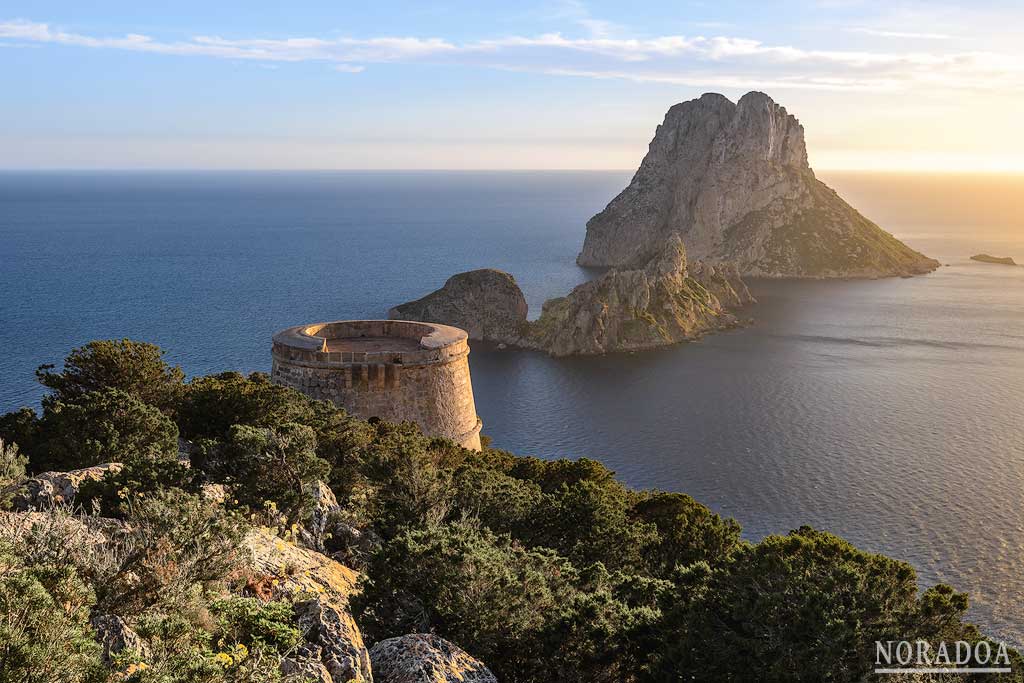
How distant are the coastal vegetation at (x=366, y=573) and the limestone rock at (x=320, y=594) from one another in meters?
0.10

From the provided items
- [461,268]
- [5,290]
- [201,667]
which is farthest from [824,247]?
[201,667]

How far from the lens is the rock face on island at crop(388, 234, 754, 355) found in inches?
3863

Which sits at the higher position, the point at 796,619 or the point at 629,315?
the point at 796,619

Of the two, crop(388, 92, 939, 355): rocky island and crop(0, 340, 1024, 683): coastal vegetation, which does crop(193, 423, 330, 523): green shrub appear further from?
crop(388, 92, 939, 355): rocky island

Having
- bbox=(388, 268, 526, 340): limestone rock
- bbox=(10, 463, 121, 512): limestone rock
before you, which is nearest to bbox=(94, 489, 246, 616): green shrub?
bbox=(10, 463, 121, 512): limestone rock

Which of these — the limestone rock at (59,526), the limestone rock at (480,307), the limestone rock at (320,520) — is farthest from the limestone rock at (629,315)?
the limestone rock at (59,526)

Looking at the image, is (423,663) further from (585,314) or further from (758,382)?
(585,314)

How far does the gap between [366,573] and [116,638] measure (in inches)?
244

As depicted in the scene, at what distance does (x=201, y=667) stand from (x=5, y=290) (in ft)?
398

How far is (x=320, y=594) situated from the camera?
1172cm

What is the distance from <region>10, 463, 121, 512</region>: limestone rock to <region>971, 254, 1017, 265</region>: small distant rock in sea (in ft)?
658

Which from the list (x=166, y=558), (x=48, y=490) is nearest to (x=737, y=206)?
(x=48, y=490)

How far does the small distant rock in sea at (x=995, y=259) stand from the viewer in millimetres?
177000

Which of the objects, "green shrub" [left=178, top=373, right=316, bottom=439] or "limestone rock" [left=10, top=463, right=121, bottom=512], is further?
"green shrub" [left=178, top=373, right=316, bottom=439]
